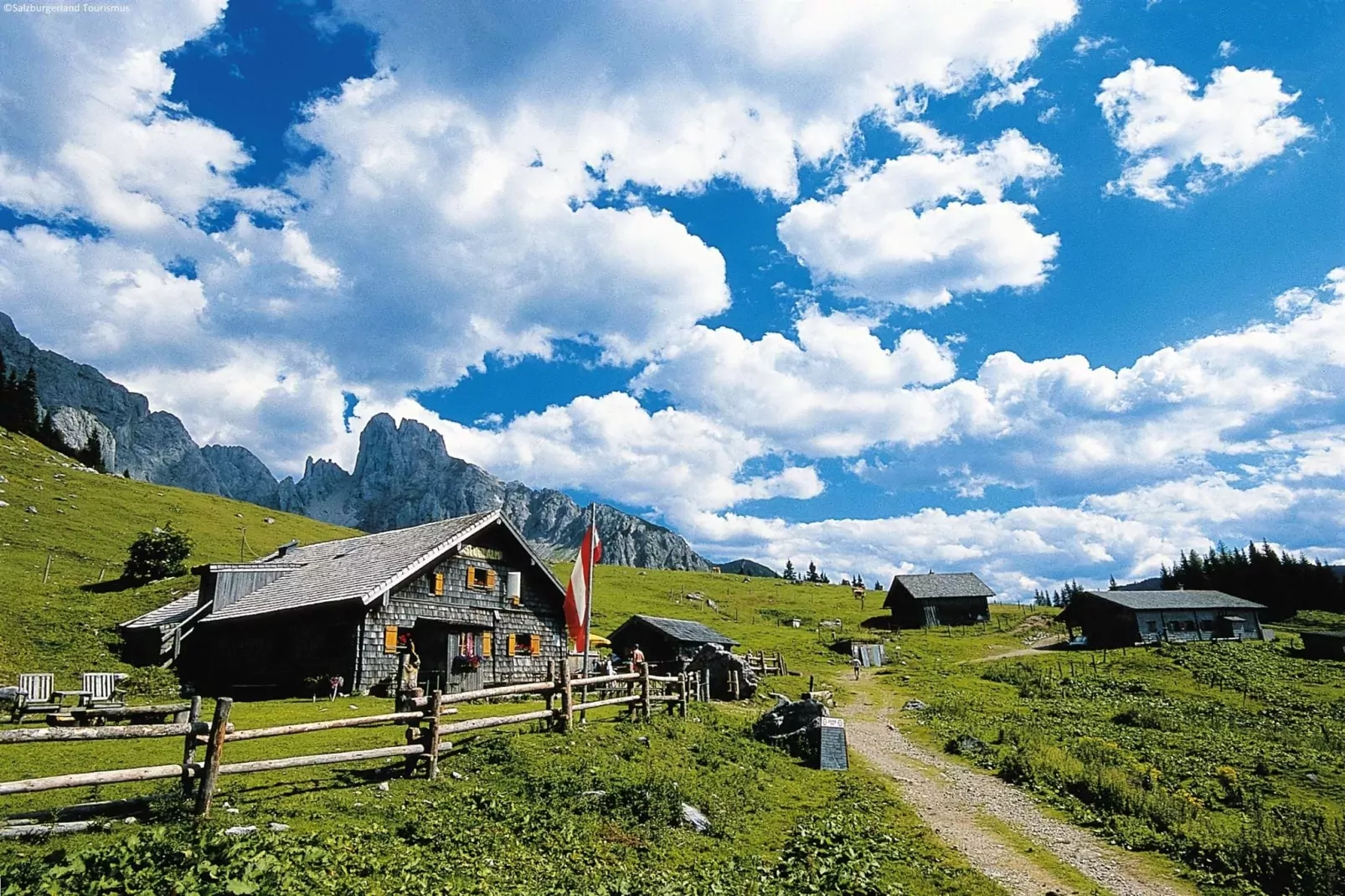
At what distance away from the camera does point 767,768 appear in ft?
68.6

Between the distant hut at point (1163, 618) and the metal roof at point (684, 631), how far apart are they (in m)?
40.2

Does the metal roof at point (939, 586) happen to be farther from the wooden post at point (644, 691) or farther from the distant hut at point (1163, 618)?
the wooden post at point (644, 691)

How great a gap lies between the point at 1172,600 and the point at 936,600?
74.5 ft

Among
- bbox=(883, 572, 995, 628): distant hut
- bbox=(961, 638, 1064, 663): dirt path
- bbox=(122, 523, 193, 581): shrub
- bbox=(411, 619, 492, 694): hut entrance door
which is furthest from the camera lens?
bbox=(883, 572, 995, 628): distant hut

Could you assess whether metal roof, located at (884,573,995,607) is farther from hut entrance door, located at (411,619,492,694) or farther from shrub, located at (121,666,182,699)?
shrub, located at (121,666,182,699)

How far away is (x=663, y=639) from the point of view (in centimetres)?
4872

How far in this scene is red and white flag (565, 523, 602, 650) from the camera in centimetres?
2258

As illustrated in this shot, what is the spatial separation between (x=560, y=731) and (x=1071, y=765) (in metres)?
15.0

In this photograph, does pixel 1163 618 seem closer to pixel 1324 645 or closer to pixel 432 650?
pixel 1324 645

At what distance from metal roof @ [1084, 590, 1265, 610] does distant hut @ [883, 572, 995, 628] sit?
14708 millimetres

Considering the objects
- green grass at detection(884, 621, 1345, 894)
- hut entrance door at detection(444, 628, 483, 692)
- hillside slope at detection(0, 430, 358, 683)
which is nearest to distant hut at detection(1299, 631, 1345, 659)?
green grass at detection(884, 621, 1345, 894)

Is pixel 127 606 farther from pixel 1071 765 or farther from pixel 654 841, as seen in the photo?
pixel 1071 765

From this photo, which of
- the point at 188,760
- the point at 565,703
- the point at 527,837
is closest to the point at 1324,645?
the point at 565,703

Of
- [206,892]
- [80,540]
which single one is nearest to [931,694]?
[206,892]
